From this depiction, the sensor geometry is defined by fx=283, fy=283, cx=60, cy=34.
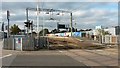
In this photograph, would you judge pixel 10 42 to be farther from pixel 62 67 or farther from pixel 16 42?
pixel 62 67

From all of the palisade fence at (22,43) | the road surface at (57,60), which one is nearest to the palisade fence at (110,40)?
the palisade fence at (22,43)

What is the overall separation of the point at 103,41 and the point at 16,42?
90.7 feet

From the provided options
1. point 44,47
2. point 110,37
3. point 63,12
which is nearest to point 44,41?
point 44,47

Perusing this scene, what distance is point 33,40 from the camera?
31797mm

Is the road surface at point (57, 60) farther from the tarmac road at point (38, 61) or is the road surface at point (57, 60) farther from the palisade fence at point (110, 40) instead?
the palisade fence at point (110, 40)

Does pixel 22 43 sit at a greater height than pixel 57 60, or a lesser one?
greater

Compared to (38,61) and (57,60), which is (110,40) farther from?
(38,61)

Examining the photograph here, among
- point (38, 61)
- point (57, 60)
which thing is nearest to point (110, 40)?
point (57, 60)

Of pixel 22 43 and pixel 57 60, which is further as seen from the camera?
pixel 22 43

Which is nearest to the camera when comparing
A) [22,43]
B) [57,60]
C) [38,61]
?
[38,61]

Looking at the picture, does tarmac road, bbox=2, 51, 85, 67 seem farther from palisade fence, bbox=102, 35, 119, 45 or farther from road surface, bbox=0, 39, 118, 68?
palisade fence, bbox=102, 35, 119, 45

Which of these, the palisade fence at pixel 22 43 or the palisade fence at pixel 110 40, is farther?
the palisade fence at pixel 110 40

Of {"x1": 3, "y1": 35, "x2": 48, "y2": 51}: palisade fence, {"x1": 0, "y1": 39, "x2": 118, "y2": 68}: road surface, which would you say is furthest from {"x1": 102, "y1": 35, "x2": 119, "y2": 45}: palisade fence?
{"x1": 0, "y1": 39, "x2": 118, "y2": 68}: road surface

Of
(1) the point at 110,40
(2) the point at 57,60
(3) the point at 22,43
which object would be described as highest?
(3) the point at 22,43
